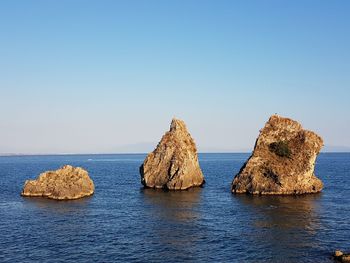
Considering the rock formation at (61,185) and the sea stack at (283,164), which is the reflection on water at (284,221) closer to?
the sea stack at (283,164)

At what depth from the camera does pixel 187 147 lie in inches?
4680

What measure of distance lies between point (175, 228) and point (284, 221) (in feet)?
61.7

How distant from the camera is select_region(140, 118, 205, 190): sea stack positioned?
11375 cm

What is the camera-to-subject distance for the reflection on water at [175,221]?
177ft

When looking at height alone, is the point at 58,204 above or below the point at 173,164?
below

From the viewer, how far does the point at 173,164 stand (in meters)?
113

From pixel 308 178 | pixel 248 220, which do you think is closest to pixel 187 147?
pixel 308 178

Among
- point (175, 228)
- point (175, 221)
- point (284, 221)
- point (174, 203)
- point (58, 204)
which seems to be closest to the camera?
point (175, 228)

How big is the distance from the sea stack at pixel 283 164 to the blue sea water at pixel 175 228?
5.00m

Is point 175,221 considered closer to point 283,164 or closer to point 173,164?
point 283,164

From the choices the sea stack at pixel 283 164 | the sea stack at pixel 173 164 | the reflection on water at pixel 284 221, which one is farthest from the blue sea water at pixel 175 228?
the sea stack at pixel 173 164

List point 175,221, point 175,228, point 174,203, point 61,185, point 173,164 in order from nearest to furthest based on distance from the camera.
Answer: point 175,228 → point 175,221 → point 174,203 → point 61,185 → point 173,164

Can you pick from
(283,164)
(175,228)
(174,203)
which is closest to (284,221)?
(175,228)

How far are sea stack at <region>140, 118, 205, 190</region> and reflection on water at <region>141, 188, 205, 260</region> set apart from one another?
738 cm
